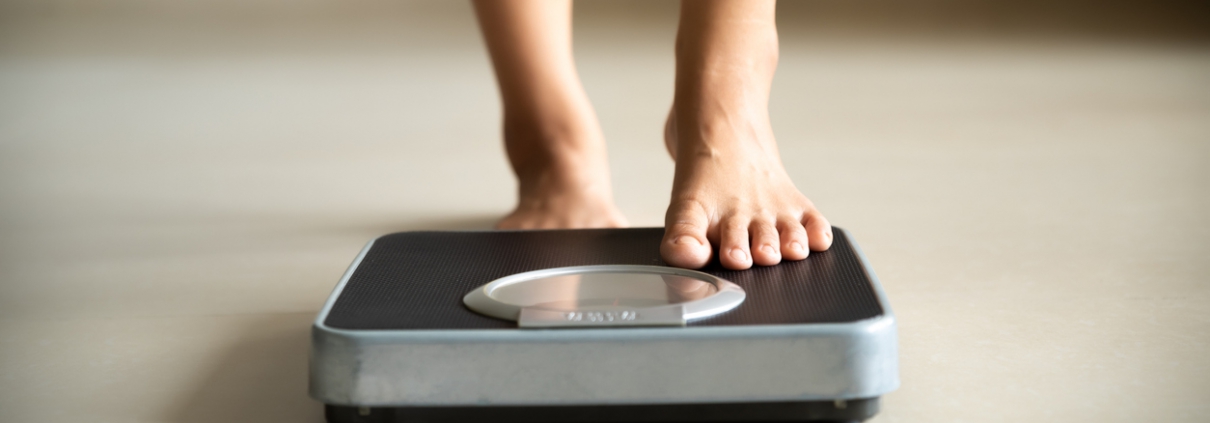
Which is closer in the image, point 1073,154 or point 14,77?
point 1073,154

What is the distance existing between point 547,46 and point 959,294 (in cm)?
64

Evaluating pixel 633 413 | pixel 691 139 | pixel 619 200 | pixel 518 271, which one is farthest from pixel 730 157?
pixel 619 200

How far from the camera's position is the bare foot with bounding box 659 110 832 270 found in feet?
2.62

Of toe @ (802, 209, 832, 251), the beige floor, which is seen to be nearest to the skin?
toe @ (802, 209, 832, 251)

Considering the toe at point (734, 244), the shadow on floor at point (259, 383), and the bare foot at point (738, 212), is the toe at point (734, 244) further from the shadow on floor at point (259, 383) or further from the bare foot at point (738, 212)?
the shadow on floor at point (259, 383)

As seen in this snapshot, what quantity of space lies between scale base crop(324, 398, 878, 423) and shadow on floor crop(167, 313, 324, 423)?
3.2 inches

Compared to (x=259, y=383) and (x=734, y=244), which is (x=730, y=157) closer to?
(x=734, y=244)

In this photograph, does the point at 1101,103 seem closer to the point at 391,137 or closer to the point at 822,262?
the point at 391,137

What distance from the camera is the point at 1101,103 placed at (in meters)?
2.23

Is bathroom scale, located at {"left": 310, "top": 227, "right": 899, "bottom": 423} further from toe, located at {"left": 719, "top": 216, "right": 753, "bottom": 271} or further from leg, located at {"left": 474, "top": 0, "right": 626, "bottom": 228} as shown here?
leg, located at {"left": 474, "top": 0, "right": 626, "bottom": 228}

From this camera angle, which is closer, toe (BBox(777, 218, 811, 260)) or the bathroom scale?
the bathroom scale

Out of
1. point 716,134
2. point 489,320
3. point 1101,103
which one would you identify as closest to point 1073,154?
point 1101,103

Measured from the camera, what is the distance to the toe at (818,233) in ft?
2.73

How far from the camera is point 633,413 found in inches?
24.4
